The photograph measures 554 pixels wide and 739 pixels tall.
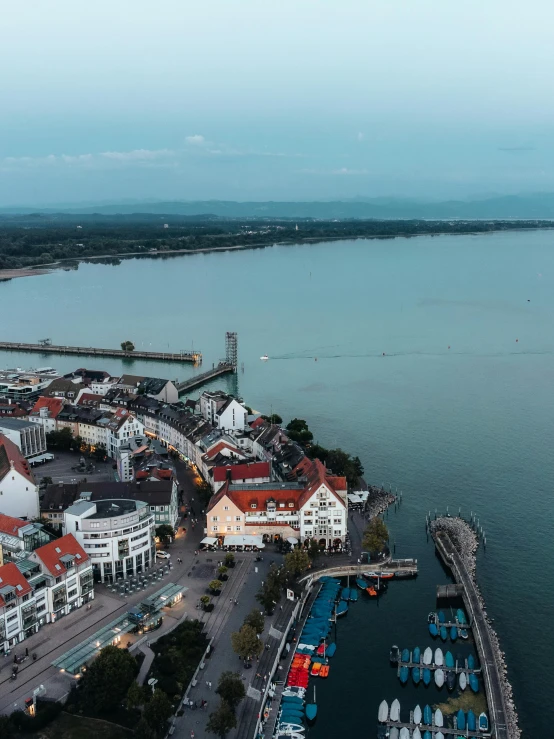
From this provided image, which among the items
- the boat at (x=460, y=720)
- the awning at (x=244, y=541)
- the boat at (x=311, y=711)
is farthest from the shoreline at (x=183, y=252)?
the boat at (x=460, y=720)

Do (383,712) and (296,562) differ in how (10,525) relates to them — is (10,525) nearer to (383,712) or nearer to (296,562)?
(296,562)

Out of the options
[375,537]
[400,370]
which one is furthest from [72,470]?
[400,370]

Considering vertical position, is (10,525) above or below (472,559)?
above

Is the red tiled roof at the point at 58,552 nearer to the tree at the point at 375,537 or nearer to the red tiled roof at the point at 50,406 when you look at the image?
the tree at the point at 375,537

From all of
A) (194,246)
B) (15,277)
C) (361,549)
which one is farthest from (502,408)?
(194,246)

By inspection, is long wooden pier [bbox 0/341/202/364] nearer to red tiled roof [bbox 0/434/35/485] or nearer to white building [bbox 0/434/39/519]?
red tiled roof [bbox 0/434/35/485]
